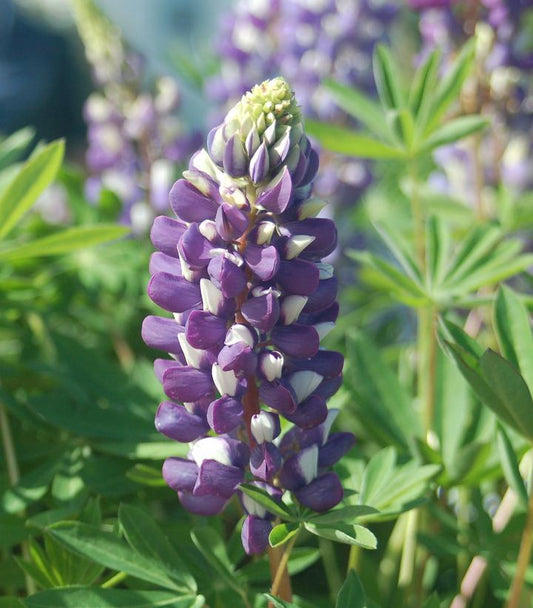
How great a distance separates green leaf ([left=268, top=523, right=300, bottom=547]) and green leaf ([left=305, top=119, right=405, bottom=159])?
64 cm

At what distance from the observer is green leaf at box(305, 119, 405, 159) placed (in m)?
1.14

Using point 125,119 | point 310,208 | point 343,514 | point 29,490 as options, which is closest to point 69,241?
point 29,490

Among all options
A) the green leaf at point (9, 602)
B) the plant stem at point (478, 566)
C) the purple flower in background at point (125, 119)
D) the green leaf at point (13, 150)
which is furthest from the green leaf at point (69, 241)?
the purple flower in background at point (125, 119)

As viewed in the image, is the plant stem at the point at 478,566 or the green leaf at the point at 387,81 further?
the green leaf at the point at 387,81

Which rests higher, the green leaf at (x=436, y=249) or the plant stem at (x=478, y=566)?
the green leaf at (x=436, y=249)

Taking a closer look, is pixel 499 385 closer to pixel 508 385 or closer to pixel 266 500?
pixel 508 385

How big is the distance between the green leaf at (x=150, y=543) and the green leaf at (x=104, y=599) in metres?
0.02

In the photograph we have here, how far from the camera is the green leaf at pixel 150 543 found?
28.0 inches

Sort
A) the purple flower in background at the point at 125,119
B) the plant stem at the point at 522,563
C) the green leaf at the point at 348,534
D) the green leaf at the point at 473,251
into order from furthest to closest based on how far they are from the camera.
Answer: the purple flower in background at the point at 125,119 → the green leaf at the point at 473,251 → the plant stem at the point at 522,563 → the green leaf at the point at 348,534

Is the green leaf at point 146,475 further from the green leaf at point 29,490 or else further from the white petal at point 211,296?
the white petal at point 211,296

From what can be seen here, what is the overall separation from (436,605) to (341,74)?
156 centimetres

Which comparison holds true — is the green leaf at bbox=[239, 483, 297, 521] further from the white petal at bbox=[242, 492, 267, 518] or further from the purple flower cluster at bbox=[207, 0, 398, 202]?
the purple flower cluster at bbox=[207, 0, 398, 202]

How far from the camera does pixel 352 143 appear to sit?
1160 millimetres

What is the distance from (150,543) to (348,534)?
19cm
